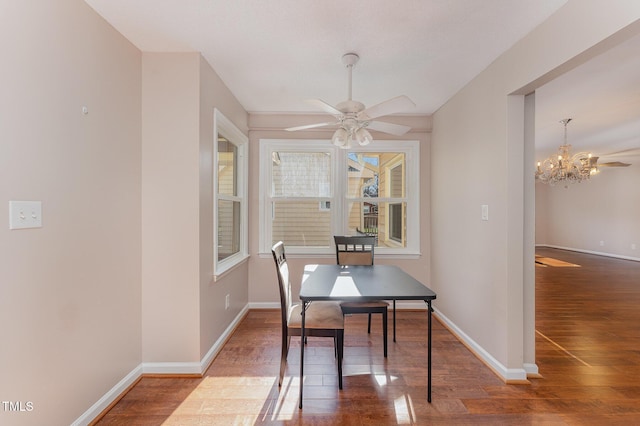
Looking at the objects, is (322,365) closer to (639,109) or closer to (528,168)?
(528,168)

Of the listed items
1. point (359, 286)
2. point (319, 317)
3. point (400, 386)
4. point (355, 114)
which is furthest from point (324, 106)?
point (400, 386)

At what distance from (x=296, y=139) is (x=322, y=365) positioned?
8.65ft

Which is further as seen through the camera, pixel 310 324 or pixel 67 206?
pixel 310 324

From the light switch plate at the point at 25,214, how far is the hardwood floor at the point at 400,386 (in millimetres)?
1290

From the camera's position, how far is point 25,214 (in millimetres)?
1345

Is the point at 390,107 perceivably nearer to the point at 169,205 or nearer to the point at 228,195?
the point at 169,205

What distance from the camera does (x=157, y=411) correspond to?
1836 millimetres

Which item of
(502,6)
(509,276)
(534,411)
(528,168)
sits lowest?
(534,411)

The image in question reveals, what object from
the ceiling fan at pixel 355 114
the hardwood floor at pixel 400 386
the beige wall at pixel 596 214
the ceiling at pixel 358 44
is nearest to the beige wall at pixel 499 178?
the ceiling at pixel 358 44

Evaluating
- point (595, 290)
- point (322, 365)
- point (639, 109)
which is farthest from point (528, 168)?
point (595, 290)

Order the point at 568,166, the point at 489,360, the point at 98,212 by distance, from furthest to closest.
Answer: the point at 568,166, the point at 489,360, the point at 98,212

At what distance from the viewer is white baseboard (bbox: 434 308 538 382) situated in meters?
2.17

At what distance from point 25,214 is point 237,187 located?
2202 mm

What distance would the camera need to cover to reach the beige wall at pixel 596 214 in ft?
23.1
